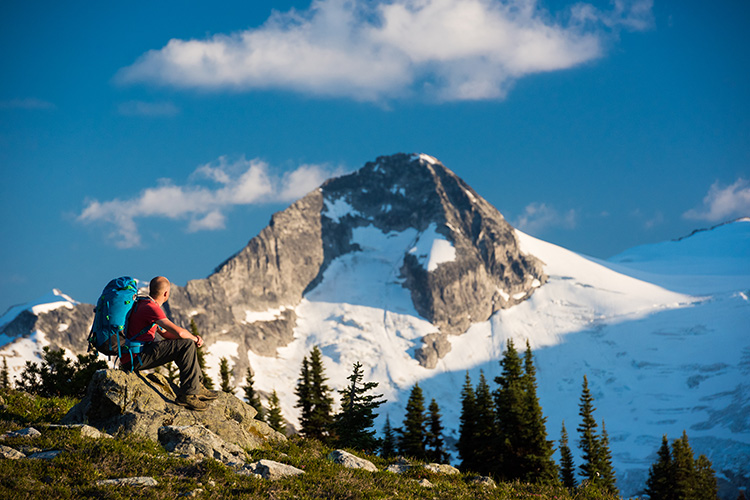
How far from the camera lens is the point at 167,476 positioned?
12.7m

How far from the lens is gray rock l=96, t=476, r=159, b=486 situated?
39.1 ft

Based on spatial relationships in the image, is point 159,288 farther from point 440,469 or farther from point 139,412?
point 440,469

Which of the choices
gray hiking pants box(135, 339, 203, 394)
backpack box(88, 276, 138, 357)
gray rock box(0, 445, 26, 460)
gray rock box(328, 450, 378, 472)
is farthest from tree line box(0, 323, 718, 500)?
gray rock box(0, 445, 26, 460)

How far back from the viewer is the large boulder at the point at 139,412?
15234 mm

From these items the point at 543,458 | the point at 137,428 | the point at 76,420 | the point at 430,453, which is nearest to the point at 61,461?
the point at 137,428

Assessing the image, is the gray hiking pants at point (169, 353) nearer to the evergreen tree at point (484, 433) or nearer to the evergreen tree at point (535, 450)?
the evergreen tree at point (535, 450)

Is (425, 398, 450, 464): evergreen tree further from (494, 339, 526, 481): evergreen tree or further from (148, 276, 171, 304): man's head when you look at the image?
(148, 276, 171, 304): man's head

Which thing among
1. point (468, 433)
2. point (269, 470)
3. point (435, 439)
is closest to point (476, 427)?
point (468, 433)

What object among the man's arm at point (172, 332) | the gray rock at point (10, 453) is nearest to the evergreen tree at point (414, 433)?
the man's arm at point (172, 332)

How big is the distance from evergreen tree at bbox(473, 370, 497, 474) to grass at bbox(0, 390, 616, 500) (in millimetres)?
33061

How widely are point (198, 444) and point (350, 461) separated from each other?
4022 mm

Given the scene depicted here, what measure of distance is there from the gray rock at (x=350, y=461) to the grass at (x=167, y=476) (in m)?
0.37

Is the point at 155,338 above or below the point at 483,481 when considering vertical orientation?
above

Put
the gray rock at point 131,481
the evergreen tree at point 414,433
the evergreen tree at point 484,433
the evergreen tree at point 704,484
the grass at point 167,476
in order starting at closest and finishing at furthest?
the grass at point 167,476, the gray rock at point 131,481, the evergreen tree at point 484,433, the evergreen tree at point 414,433, the evergreen tree at point 704,484
